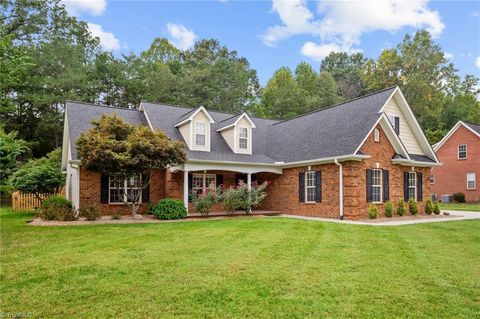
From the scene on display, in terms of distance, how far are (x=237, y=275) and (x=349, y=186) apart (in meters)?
10.6

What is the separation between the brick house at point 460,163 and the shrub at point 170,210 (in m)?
24.8

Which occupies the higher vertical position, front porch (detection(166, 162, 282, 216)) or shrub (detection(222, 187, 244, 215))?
front porch (detection(166, 162, 282, 216))

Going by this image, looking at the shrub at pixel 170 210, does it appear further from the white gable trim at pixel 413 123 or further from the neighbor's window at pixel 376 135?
the white gable trim at pixel 413 123

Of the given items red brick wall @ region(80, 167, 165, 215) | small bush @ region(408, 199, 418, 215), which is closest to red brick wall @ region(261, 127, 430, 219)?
small bush @ region(408, 199, 418, 215)


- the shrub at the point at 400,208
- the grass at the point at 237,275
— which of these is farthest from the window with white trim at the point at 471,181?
the grass at the point at 237,275

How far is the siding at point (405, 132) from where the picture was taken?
1798 cm

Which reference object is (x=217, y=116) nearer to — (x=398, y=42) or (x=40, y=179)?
(x=40, y=179)

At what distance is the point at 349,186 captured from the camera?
15344 millimetres

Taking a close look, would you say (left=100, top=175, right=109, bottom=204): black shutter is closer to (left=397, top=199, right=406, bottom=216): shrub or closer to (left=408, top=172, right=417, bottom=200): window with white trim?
(left=397, top=199, right=406, bottom=216): shrub

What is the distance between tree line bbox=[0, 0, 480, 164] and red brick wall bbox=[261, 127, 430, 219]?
18.5m

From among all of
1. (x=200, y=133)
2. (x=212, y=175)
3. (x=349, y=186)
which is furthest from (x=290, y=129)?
(x=349, y=186)

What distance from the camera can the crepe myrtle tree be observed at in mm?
13125

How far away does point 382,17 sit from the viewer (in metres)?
17.4

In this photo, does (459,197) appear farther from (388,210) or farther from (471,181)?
(388,210)
